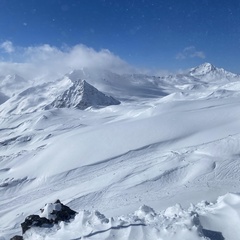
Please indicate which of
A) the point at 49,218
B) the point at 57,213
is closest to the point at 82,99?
the point at 57,213

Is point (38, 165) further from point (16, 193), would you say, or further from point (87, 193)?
point (87, 193)

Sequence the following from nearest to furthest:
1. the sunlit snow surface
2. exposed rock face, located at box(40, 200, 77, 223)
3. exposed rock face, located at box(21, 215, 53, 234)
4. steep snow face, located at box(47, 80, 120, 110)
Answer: the sunlit snow surface < exposed rock face, located at box(21, 215, 53, 234) < exposed rock face, located at box(40, 200, 77, 223) < steep snow face, located at box(47, 80, 120, 110)

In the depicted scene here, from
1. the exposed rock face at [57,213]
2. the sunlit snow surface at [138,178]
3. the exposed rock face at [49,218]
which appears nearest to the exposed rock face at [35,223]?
the exposed rock face at [49,218]

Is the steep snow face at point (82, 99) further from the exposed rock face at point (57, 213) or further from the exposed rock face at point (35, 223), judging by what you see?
the exposed rock face at point (35, 223)

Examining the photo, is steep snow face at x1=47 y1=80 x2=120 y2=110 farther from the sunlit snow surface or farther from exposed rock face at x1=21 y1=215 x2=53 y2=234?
exposed rock face at x1=21 y1=215 x2=53 y2=234

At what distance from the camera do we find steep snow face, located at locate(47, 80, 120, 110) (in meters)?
167

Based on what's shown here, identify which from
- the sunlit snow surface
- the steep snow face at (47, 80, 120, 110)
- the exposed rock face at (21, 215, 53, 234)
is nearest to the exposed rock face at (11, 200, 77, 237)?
the exposed rock face at (21, 215, 53, 234)

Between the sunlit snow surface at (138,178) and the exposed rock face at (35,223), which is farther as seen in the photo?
the exposed rock face at (35,223)

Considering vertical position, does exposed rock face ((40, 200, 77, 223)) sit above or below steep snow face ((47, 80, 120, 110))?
below

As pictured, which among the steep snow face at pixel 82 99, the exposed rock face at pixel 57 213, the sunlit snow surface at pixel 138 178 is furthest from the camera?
the steep snow face at pixel 82 99

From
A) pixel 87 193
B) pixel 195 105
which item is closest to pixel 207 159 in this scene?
pixel 87 193

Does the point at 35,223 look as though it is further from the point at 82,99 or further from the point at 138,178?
the point at 82,99

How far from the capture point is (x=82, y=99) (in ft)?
554

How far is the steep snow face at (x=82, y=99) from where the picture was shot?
167225 millimetres
